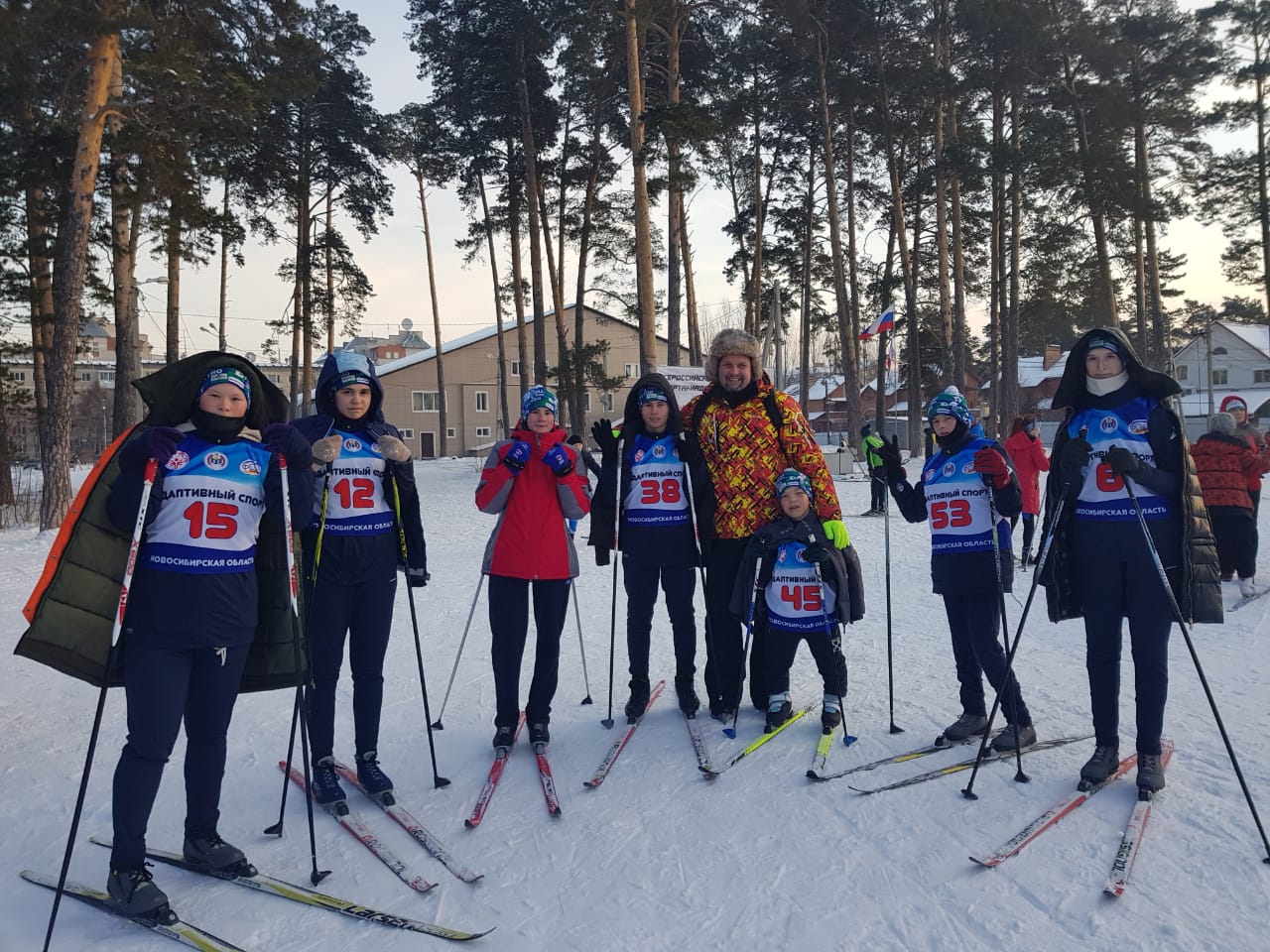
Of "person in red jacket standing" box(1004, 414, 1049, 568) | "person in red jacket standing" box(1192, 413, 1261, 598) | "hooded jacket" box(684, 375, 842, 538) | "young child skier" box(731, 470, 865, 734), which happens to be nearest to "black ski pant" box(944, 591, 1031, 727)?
"young child skier" box(731, 470, 865, 734)

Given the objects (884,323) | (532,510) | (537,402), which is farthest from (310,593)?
(884,323)

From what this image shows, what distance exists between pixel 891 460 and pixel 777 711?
5.24 feet

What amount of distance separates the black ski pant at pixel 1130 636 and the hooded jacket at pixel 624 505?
195 centimetres

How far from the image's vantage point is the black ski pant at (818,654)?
434cm

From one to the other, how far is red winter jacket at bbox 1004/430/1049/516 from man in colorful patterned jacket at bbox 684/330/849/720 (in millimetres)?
5762

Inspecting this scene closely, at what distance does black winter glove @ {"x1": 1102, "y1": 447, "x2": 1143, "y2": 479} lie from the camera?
338 centimetres

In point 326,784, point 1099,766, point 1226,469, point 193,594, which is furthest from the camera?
point 1226,469

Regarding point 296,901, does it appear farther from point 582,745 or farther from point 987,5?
point 987,5

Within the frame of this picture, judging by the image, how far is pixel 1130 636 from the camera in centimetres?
361

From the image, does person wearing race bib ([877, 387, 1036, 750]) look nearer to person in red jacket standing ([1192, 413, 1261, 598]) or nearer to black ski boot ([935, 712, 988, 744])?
black ski boot ([935, 712, 988, 744])

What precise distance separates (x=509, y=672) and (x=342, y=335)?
25792 mm

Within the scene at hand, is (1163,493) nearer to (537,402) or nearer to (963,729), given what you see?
(963,729)

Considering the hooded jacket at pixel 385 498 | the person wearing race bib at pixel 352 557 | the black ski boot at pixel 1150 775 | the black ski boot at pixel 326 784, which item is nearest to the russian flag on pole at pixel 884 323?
the black ski boot at pixel 1150 775

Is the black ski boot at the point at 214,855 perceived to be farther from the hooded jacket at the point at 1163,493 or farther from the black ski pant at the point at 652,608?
the hooded jacket at the point at 1163,493
